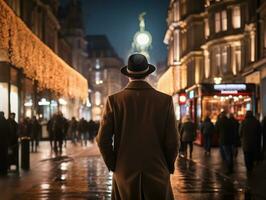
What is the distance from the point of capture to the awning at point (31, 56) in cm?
2222

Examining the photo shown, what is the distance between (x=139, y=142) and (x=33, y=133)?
31.2 m

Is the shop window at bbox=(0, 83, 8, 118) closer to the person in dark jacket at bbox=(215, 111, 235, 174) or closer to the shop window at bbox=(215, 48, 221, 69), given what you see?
the person in dark jacket at bbox=(215, 111, 235, 174)

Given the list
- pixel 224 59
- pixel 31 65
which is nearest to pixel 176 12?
pixel 224 59

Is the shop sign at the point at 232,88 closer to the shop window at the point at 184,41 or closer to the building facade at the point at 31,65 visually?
the building facade at the point at 31,65

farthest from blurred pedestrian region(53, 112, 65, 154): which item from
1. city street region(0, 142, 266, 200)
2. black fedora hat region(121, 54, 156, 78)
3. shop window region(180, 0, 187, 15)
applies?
shop window region(180, 0, 187, 15)

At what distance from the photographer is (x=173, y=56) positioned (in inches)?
3538

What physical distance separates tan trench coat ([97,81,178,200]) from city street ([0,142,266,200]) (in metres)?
8.07

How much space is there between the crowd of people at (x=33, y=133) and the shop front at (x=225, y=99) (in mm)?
7644

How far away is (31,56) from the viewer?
28.6m

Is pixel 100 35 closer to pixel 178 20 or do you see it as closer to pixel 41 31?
pixel 178 20

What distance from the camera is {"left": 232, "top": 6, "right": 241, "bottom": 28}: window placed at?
56.7 metres

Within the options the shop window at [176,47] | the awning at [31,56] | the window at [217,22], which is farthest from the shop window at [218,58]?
the shop window at [176,47]

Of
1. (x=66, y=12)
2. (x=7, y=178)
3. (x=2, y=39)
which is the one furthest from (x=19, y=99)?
(x=66, y=12)

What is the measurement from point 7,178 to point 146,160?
1336 cm
